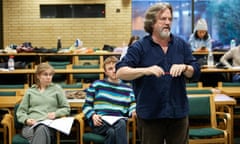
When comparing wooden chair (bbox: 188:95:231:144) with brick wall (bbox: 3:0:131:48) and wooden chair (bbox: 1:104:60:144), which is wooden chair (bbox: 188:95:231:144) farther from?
brick wall (bbox: 3:0:131:48)

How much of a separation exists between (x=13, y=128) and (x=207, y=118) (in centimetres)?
A: 203

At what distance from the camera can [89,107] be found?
433 cm

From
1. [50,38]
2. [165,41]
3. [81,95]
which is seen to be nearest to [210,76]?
[81,95]

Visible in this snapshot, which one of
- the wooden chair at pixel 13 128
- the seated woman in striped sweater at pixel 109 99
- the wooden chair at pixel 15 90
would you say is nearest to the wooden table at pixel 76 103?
the seated woman in striped sweater at pixel 109 99

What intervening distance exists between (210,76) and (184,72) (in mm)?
5219

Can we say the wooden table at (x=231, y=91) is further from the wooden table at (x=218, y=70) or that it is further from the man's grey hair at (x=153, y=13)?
the man's grey hair at (x=153, y=13)

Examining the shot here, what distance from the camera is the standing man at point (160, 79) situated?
2463mm

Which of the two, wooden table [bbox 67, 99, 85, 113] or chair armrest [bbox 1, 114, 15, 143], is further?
wooden table [bbox 67, 99, 85, 113]

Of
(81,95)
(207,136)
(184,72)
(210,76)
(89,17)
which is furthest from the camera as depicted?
(89,17)

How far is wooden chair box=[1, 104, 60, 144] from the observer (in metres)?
4.15

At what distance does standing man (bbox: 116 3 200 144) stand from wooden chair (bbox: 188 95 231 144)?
1742mm

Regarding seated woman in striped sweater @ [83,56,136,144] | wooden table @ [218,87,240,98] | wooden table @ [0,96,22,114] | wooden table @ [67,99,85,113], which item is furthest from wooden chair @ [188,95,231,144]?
wooden table @ [0,96,22,114]

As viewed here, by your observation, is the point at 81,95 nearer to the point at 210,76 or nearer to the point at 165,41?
Answer: the point at 165,41

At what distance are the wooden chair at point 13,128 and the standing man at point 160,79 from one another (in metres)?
1.93
